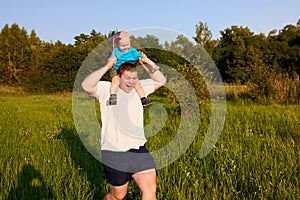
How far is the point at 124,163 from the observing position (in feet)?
7.48

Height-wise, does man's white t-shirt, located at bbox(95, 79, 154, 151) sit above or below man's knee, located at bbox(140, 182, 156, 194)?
above

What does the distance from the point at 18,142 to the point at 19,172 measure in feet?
5.44

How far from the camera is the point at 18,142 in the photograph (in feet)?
16.1

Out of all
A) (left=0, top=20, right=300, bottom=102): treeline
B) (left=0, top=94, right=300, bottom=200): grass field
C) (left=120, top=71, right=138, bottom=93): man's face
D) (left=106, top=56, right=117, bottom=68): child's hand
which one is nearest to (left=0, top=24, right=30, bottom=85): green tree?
(left=0, top=20, right=300, bottom=102): treeline

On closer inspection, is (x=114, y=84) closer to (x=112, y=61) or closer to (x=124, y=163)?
(x=112, y=61)

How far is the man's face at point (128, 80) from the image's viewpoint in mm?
2246

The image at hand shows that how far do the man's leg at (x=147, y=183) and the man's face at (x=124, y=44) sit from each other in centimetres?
93

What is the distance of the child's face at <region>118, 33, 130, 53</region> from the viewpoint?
2086 millimetres

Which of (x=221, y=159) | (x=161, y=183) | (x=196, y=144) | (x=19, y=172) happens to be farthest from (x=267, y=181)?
(x=19, y=172)

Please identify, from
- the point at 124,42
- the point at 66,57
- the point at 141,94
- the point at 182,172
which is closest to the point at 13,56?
the point at 66,57

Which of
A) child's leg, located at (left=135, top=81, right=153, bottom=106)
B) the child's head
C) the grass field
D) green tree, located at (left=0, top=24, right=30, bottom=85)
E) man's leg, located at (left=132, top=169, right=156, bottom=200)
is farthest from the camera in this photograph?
green tree, located at (left=0, top=24, right=30, bottom=85)

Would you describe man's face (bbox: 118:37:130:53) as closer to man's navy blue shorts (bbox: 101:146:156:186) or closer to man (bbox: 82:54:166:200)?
man (bbox: 82:54:166:200)

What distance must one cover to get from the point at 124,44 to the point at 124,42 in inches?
0.7

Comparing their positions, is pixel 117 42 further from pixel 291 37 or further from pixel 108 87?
pixel 291 37
